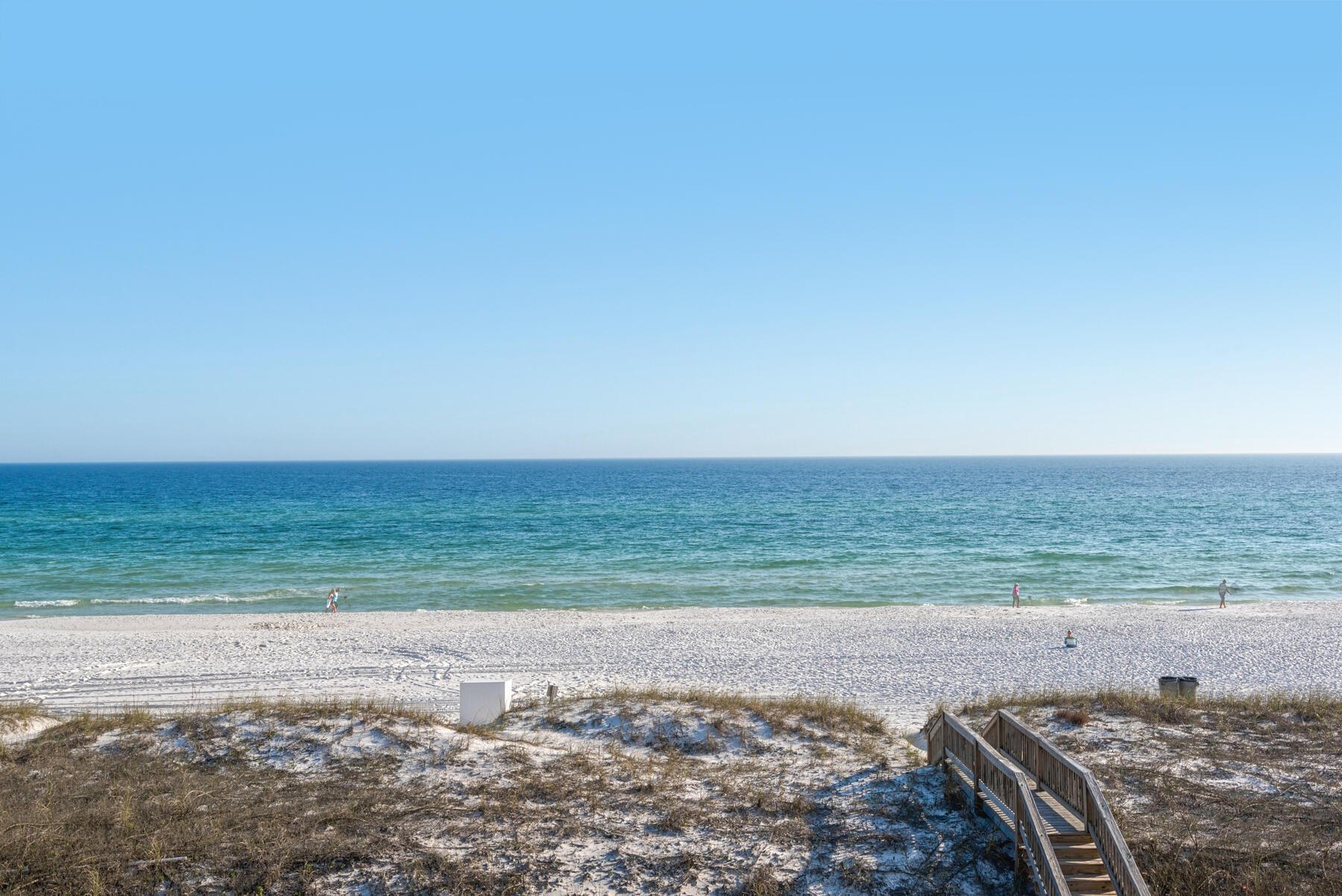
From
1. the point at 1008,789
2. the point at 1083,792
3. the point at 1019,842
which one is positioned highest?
the point at 1083,792

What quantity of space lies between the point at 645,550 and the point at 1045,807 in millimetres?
41096

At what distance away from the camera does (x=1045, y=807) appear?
29.5 ft

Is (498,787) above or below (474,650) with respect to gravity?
above

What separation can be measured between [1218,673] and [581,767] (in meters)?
19.1

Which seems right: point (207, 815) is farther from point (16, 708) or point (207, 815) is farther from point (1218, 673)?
point (1218, 673)

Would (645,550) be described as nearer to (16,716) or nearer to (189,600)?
(189,600)

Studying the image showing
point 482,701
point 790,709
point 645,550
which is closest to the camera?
point 790,709

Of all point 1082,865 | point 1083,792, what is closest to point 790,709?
point 1083,792

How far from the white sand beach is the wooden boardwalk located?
20.2 feet

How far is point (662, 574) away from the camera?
41.4 metres

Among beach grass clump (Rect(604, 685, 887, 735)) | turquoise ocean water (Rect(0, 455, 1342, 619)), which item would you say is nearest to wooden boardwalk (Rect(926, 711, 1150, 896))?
beach grass clump (Rect(604, 685, 887, 735))

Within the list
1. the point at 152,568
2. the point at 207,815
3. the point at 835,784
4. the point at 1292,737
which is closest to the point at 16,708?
the point at 207,815

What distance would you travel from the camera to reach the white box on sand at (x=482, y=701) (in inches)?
579

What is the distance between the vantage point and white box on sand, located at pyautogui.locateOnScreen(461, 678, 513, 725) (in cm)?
1472
